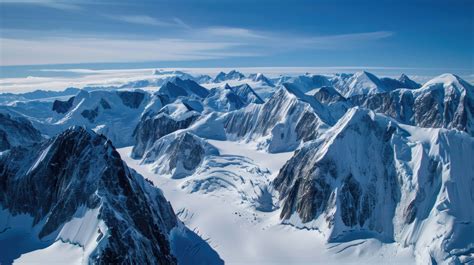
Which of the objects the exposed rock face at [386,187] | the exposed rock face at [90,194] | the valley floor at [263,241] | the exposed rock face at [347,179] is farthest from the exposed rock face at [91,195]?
the exposed rock face at [386,187]

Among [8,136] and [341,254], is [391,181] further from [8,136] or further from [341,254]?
[8,136]

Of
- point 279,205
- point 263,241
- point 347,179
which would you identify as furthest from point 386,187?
point 263,241

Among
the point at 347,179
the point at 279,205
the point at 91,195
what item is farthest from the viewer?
the point at 279,205

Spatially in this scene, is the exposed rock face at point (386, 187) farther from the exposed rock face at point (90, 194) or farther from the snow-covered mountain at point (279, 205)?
the exposed rock face at point (90, 194)

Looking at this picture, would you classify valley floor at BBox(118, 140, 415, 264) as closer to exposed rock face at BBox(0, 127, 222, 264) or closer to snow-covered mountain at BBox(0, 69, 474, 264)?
snow-covered mountain at BBox(0, 69, 474, 264)

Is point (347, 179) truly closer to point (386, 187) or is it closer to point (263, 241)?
point (386, 187)

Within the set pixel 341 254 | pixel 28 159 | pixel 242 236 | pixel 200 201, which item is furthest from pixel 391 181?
pixel 28 159
